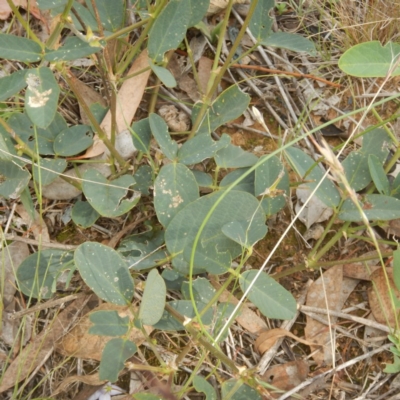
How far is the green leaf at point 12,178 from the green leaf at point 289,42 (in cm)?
78

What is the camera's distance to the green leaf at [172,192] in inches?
55.6

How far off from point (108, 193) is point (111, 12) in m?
0.49

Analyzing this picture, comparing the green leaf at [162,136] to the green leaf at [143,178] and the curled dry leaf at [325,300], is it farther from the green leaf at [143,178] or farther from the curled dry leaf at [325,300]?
the curled dry leaf at [325,300]

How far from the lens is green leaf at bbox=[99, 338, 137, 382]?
49.9 inches

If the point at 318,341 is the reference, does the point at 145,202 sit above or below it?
above

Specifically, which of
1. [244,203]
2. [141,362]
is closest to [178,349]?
[141,362]

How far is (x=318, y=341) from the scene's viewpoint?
1.61 metres

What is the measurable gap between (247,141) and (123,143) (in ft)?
1.36

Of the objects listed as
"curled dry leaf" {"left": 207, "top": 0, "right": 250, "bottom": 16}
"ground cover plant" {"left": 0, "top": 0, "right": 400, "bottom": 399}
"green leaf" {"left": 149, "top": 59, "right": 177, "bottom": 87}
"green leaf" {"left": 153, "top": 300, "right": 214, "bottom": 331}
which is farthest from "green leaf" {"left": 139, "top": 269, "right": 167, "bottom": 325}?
"curled dry leaf" {"left": 207, "top": 0, "right": 250, "bottom": 16}

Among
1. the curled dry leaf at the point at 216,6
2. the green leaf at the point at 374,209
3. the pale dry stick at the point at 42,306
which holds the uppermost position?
the curled dry leaf at the point at 216,6

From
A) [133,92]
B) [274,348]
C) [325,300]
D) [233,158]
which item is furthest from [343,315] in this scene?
[133,92]

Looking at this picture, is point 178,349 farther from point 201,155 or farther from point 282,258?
point 201,155

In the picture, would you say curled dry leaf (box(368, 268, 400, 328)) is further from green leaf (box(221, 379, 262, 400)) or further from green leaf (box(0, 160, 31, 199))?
green leaf (box(0, 160, 31, 199))

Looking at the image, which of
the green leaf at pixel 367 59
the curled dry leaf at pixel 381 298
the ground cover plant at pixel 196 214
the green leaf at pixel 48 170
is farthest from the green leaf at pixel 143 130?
the curled dry leaf at pixel 381 298
